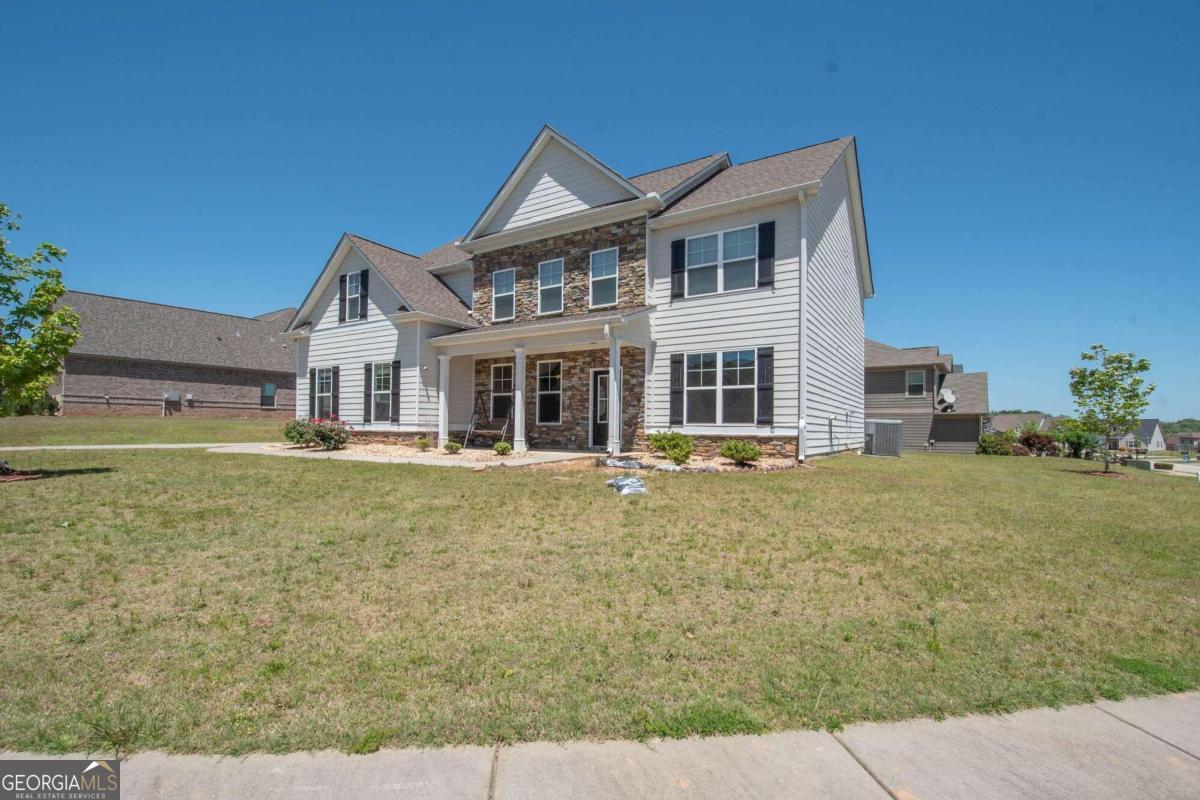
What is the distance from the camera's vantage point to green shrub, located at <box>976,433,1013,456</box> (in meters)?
26.3

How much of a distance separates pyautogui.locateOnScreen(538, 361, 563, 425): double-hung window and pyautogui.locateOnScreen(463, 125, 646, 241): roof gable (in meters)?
4.37

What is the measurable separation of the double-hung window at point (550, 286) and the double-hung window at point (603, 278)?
108 cm

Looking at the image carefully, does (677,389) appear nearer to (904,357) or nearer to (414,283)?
(414,283)

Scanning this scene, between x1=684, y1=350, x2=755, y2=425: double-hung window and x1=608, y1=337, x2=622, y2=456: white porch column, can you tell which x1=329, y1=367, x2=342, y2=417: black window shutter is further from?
x1=684, y1=350, x2=755, y2=425: double-hung window

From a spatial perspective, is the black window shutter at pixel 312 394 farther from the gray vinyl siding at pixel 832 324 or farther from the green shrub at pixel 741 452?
the gray vinyl siding at pixel 832 324

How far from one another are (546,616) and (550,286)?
13.6 m

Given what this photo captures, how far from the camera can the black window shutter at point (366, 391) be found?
18594 mm

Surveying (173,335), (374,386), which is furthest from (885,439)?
(173,335)

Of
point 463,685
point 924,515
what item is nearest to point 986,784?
point 463,685

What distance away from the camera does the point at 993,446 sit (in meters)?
26.4

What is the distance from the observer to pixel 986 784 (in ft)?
8.36

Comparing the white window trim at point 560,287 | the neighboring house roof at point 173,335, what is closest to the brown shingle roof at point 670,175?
the white window trim at point 560,287

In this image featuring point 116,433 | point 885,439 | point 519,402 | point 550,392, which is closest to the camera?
point 519,402

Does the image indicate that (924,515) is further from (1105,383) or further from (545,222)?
(1105,383)
